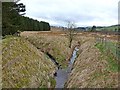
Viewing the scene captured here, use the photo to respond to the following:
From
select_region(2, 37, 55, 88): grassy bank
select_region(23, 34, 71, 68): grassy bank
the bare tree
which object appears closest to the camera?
select_region(2, 37, 55, 88): grassy bank

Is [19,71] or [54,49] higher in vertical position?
[19,71]

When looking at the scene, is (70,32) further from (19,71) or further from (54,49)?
(19,71)

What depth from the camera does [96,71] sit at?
27.6 metres

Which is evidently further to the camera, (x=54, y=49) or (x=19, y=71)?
(x=54, y=49)

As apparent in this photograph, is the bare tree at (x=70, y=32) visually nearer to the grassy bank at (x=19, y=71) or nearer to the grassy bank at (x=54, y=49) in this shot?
the grassy bank at (x=54, y=49)

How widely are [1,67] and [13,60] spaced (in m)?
3.73

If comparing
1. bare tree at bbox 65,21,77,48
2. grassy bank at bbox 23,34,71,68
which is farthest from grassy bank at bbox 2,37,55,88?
bare tree at bbox 65,21,77,48

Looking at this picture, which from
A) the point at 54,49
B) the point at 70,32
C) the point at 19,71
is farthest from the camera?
the point at 70,32

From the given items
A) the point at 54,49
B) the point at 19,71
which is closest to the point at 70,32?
the point at 54,49

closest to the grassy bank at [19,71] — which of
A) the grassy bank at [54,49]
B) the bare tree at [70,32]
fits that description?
the grassy bank at [54,49]

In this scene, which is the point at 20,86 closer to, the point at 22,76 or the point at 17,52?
the point at 22,76

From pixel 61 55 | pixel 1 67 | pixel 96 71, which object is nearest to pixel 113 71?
pixel 96 71

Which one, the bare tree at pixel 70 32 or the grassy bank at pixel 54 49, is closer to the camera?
the grassy bank at pixel 54 49

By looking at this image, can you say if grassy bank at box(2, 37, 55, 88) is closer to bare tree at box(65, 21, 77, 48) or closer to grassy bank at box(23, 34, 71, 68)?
grassy bank at box(23, 34, 71, 68)
